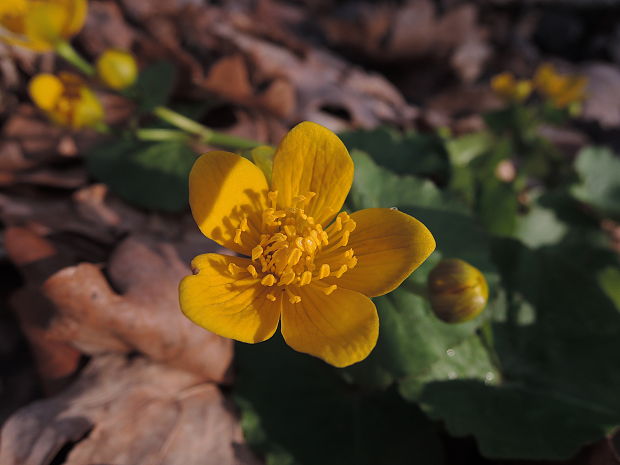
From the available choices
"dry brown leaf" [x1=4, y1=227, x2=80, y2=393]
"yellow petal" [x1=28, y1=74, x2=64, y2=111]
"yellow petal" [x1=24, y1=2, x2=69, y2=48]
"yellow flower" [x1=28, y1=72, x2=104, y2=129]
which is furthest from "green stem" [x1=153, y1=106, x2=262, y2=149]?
"dry brown leaf" [x1=4, y1=227, x2=80, y2=393]

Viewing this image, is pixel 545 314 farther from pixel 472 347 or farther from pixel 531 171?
pixel 531 171

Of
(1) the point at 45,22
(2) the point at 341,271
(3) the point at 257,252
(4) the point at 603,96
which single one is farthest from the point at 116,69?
(4) the point at 603,96

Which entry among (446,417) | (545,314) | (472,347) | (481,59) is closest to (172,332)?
(446,417)

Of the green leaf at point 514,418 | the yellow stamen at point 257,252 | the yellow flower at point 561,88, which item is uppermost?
the yellow flower at point 561,88

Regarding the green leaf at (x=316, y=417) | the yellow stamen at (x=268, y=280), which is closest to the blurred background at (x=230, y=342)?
the green leaf at (x=316, y=417)

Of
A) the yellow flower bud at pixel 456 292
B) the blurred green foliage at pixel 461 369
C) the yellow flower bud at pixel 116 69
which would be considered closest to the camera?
the yellow flower bud at pixel 456 292

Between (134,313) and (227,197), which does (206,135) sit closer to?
(134,313)

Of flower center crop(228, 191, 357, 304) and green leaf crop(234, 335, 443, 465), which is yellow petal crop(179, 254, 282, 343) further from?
green leaf crop(234, 335, 443, 465)

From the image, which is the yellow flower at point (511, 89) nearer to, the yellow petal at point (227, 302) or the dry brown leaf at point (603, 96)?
the dry brown leaf at point (603, 96)
